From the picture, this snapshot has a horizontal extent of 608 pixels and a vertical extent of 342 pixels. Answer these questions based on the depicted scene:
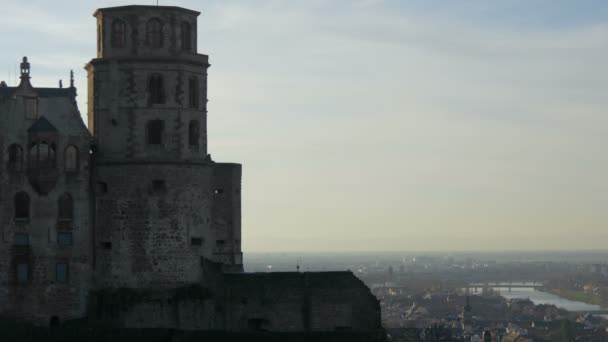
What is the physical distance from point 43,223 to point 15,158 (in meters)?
3.27

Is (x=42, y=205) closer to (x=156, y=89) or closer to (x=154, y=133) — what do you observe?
(x=154, y=133)

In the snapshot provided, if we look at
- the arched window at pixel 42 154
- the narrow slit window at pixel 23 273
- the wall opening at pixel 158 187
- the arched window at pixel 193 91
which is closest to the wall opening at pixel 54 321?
the narrow slit window at pixel 23 273

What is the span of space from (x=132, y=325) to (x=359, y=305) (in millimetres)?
10666

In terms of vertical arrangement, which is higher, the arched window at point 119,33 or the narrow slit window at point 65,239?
the arched window at point 119,33

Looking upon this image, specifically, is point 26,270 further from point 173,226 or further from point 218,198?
point 218,198

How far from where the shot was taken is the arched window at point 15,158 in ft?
206

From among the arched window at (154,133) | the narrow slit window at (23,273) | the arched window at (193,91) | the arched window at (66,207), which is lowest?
the narrow slit window at (23,273)

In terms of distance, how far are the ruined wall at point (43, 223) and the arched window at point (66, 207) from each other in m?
0.10

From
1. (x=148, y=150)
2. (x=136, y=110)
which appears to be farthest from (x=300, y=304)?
(x=136, y=110)

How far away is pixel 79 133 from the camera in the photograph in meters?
63.5

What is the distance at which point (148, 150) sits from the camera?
211 ft

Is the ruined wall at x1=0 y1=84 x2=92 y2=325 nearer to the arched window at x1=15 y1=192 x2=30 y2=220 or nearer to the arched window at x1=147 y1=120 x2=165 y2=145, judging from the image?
the arched window at x1=15 y1=192 x2=30 y2=220

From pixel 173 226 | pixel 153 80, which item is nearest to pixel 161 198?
pixel 173 226

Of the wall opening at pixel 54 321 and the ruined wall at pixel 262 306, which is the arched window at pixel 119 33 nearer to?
the ruined wall at pixel 262 306
